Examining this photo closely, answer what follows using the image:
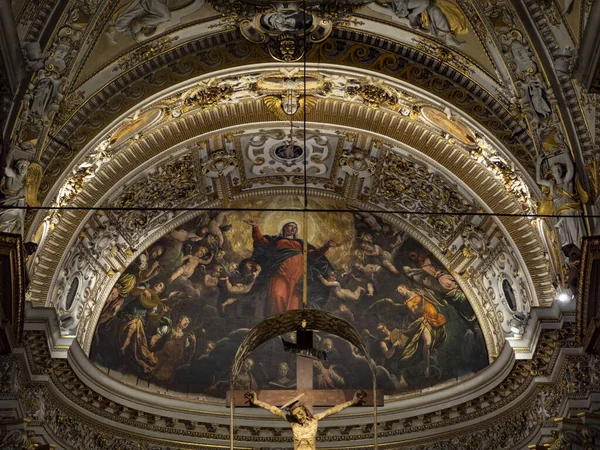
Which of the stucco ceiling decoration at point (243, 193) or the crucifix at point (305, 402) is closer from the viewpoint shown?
the crucifix at point (305, 402)

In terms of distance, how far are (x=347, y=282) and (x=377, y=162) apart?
2714mm

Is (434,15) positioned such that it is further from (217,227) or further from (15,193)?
(217,227)

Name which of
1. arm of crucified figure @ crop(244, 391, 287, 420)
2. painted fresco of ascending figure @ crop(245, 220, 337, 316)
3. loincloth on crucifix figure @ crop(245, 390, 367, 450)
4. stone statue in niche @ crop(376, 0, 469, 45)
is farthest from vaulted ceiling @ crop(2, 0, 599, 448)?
arm of crucified figure @ crop(244, 391, 287, 420)

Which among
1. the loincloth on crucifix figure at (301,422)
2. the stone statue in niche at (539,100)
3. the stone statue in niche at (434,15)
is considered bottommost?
the loincloth on crucifix figure at (301,422)

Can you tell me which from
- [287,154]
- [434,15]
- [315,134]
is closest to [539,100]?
→ [434,15]

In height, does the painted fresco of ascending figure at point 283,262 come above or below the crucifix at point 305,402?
above

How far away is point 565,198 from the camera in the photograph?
39.5 feet

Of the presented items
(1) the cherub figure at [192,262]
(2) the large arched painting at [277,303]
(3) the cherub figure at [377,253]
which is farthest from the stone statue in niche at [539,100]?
(1) the cherub figure at [192,262]

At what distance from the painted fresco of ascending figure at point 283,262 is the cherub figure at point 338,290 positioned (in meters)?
0.25

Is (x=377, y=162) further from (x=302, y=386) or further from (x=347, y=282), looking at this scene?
(x=302, y=386)

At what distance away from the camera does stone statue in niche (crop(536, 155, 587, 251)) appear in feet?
39.0

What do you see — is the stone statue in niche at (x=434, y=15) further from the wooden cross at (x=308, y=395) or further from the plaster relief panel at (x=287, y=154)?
the wooden cross at (x=308, y=395)

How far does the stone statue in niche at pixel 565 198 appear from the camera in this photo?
11.9 meters

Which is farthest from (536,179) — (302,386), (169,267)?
(169,267)
